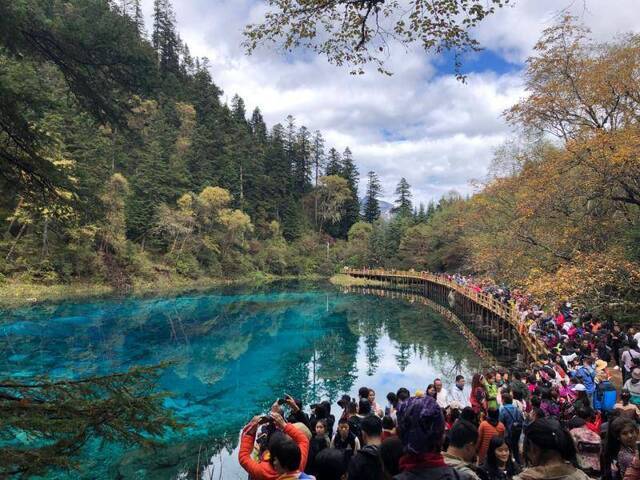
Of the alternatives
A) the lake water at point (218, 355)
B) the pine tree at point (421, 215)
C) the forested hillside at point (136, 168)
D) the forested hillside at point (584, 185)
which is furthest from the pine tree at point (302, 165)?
the forested hillside at point (584, 185)

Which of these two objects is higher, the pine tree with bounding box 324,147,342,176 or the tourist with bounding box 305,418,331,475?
the pine tree with bounding box 324,147,342,176

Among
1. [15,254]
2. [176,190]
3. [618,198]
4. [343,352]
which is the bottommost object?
[343,352]

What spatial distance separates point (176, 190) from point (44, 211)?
38551 mm

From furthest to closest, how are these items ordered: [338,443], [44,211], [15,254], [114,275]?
1. [114,275]
2. [15,254]
3. [44,211]
4. [338,443]

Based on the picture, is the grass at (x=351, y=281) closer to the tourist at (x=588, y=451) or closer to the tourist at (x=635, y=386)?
the tourist at (x=635, y=386)

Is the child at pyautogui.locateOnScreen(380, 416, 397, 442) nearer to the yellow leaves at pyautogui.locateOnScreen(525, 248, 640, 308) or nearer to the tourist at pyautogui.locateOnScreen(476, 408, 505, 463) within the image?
the tourist at pyautogui.locateOnScreen(476, 408, 505, 463)

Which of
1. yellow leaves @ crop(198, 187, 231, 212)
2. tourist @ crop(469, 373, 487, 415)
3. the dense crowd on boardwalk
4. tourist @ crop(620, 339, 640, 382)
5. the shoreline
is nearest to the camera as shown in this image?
the dense crowd on boardwalk

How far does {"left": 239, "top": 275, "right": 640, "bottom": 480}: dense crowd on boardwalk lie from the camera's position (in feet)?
6.82

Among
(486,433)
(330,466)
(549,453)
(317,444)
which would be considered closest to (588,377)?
(486,433)

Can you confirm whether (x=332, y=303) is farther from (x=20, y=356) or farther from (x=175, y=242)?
(x=20, y=356)

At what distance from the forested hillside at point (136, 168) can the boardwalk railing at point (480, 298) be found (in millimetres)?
8257

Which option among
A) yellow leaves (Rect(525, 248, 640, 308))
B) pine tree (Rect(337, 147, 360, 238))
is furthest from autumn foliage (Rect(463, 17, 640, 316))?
pine tree (Rect(337, 147, 360, 238))

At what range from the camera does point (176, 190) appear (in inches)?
1639

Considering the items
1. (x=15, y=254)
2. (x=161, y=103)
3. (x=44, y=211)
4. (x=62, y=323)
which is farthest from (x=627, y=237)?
(x=161, y=103)
